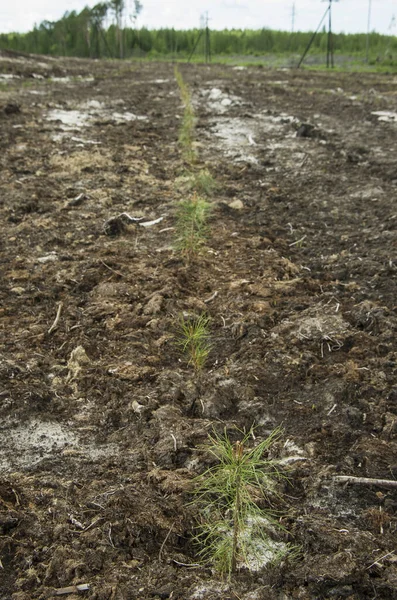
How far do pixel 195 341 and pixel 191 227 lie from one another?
5.22ft

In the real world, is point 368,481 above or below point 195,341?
below

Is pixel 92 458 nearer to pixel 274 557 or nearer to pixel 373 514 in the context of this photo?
pixel 274 557

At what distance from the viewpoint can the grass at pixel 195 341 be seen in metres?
2.70

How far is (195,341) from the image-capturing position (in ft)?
9.16

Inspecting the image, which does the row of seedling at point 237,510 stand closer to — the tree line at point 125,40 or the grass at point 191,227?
the grass at point 191,227

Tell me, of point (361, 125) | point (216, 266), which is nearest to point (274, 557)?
point (216, 266)

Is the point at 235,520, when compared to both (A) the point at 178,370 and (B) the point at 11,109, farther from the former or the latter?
(B) the point at 11,109

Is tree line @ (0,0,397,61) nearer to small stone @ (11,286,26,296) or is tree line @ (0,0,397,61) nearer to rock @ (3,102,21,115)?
rock @ (3,102,21,115)

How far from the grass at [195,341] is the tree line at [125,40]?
3491 cm

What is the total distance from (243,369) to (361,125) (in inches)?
279

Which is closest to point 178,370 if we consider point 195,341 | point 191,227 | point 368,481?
point 195,341

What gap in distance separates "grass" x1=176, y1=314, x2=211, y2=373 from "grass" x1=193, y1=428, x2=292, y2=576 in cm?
77

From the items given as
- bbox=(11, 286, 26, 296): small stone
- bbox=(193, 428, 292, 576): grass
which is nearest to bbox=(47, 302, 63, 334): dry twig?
bbox=(11, 286, 26, 296): small stone

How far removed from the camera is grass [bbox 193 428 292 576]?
1.67m
